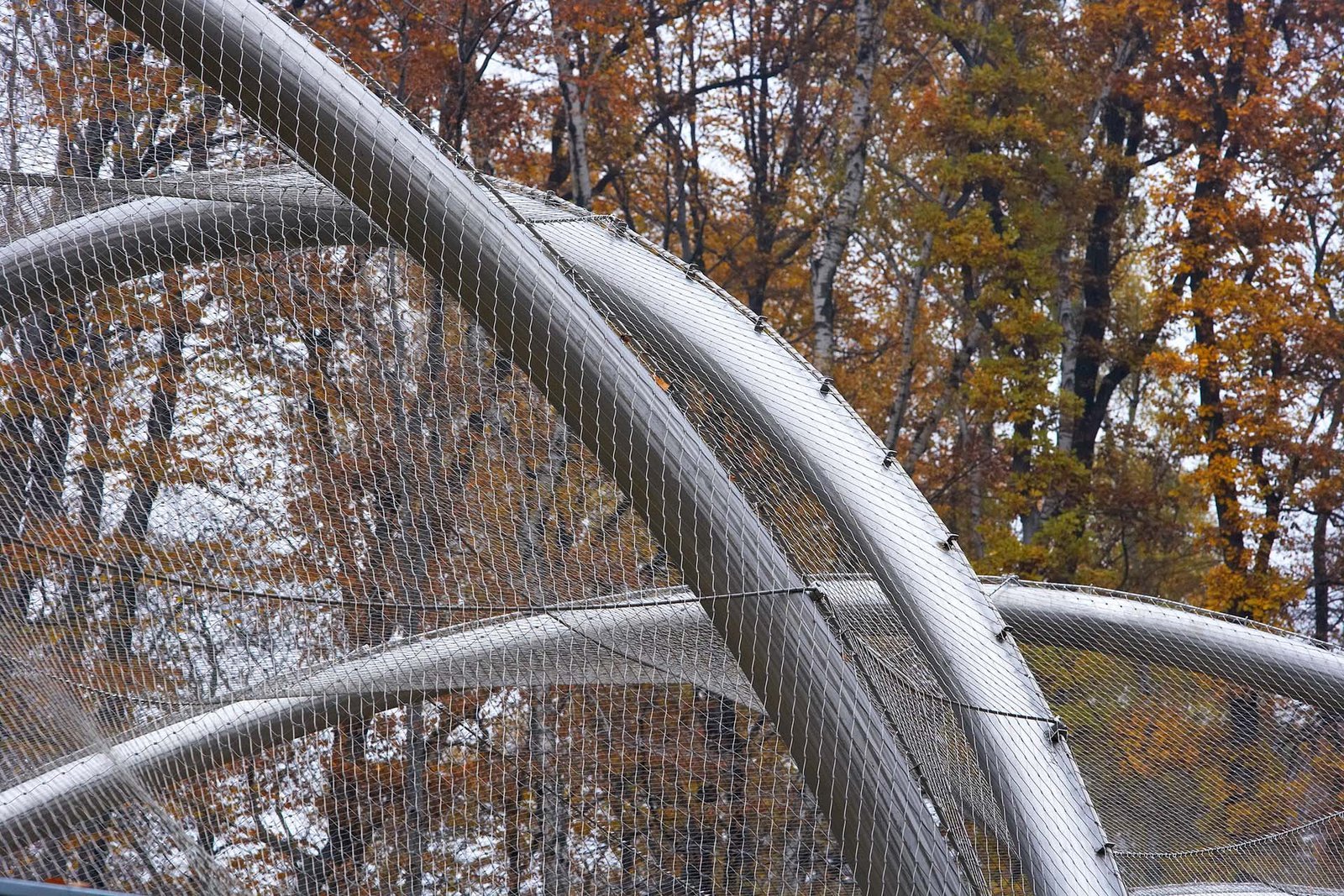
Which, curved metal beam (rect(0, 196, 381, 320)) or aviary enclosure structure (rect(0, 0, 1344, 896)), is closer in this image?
aviary enclosure structure (rect(0, 0, 1344, 896))

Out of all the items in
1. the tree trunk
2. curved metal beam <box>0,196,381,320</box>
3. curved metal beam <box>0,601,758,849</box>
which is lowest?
curved metal beam <box>0,601,758,849</box>

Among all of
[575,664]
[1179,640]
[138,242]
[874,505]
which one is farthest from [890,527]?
[138,242]

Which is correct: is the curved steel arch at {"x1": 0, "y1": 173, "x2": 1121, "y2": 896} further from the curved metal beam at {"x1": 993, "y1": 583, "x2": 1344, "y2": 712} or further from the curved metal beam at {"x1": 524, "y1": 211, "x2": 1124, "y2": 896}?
the curved metal beam at {"x1": 993, "y1": 583, "x2": 1344, "y2": 712}

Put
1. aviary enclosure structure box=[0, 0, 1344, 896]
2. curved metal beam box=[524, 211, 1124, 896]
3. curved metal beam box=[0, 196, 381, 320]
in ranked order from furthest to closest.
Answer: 1. curved metal beam box=[0, 196, 381, 320]
2. curved metal beam box=[524, 211, 1124, 896]
3. aviary enclosure structure box=[0, 0, 1344, 896]

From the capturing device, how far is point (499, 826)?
604 cm

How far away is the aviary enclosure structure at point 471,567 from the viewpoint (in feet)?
11.0

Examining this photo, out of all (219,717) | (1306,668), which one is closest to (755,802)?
(219,717)

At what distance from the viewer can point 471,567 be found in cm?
452

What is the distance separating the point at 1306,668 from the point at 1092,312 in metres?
12.7

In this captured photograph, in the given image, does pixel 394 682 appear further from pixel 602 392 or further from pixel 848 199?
pixel 848 199

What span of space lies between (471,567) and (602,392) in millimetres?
1443

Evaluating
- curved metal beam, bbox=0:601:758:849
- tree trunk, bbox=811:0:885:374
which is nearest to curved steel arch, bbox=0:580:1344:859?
curved metal beam, bbox=0:601:758:849

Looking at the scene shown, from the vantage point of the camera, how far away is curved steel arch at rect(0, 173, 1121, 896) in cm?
397

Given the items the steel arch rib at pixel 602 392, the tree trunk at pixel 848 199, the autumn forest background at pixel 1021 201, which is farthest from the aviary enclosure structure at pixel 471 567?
the tree trunk at pixel 848 199
